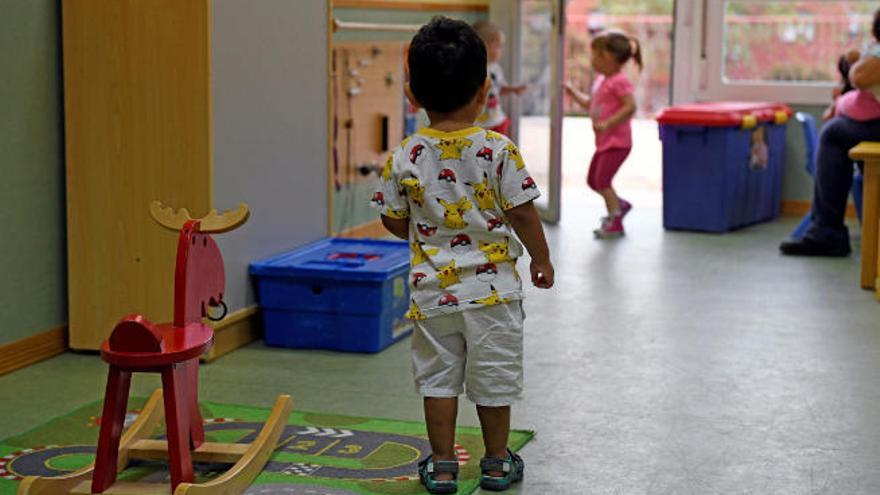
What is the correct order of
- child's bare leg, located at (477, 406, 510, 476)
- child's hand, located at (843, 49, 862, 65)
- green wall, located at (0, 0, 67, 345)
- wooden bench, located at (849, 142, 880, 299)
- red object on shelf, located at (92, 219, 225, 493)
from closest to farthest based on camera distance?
red object on shelf, located at (92, 219, 225, 493) → child's bare leg, located at (477, 406, 510, 476) → green wall, located at (0, 0, 67, 345) → wooden bench, located at (849, 142, 880, 299) → child's hand, located at (843, 49, 862, 65)

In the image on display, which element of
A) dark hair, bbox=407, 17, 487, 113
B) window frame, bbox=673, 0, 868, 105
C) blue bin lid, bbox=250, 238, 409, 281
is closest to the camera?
dark hair, bbox=407, 17, 487, 113

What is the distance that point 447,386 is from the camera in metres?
2.82

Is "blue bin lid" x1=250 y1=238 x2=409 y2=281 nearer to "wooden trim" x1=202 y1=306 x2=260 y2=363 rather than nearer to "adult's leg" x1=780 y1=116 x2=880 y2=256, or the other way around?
"wooden trim" x1=202 y1=306 x2=260 y2=363

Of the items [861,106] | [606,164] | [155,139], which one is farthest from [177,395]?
[606,164]

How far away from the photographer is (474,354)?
9.18ft

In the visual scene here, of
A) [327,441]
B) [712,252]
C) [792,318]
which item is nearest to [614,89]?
[712,252]

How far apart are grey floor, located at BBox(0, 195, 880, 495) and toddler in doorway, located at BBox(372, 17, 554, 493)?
25 centimetres

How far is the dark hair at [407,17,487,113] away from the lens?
273 centimetres

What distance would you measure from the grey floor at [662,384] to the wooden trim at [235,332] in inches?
1.6

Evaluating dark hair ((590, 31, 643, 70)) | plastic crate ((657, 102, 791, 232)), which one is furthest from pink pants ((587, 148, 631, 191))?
dark hair ((590, 31, 643, 70))

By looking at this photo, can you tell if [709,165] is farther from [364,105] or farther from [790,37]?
[364,105]

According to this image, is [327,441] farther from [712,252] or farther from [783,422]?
[712,252]

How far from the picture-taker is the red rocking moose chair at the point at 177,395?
2.56 metres

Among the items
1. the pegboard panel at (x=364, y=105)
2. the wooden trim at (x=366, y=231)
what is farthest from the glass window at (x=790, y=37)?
the wooden trim at (x=366, y=231)
